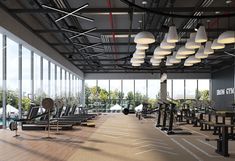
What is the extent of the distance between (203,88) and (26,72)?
59.9 feet

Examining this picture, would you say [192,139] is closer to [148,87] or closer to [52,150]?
[52,150]

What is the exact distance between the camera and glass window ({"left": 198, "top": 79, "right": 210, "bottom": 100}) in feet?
90.5

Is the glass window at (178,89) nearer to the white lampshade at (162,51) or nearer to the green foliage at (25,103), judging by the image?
the green foliage at (25,103)

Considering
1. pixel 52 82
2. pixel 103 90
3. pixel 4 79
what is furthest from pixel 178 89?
pixel 4 79

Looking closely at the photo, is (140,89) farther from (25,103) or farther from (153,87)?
(25,103)

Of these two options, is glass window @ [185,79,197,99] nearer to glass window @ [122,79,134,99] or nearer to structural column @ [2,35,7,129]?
glass window @ [122,79,134,99]

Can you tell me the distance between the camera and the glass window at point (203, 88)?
90.5 feet

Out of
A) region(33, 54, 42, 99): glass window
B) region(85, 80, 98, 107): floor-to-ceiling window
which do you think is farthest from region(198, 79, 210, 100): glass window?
region(33, 54, 42, 99): glass window

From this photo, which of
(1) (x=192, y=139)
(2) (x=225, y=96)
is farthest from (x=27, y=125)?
(2) (x=225, y=96)

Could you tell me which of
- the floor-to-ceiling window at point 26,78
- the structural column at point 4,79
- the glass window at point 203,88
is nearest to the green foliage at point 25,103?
the floor-to-ceiling window at point 26,78

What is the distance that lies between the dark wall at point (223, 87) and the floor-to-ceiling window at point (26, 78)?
43.8ft

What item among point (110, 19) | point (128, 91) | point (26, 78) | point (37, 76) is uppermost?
point (110, 19)

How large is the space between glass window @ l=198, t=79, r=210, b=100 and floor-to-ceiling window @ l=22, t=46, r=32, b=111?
17.7 meters

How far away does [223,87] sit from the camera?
76.2ft
